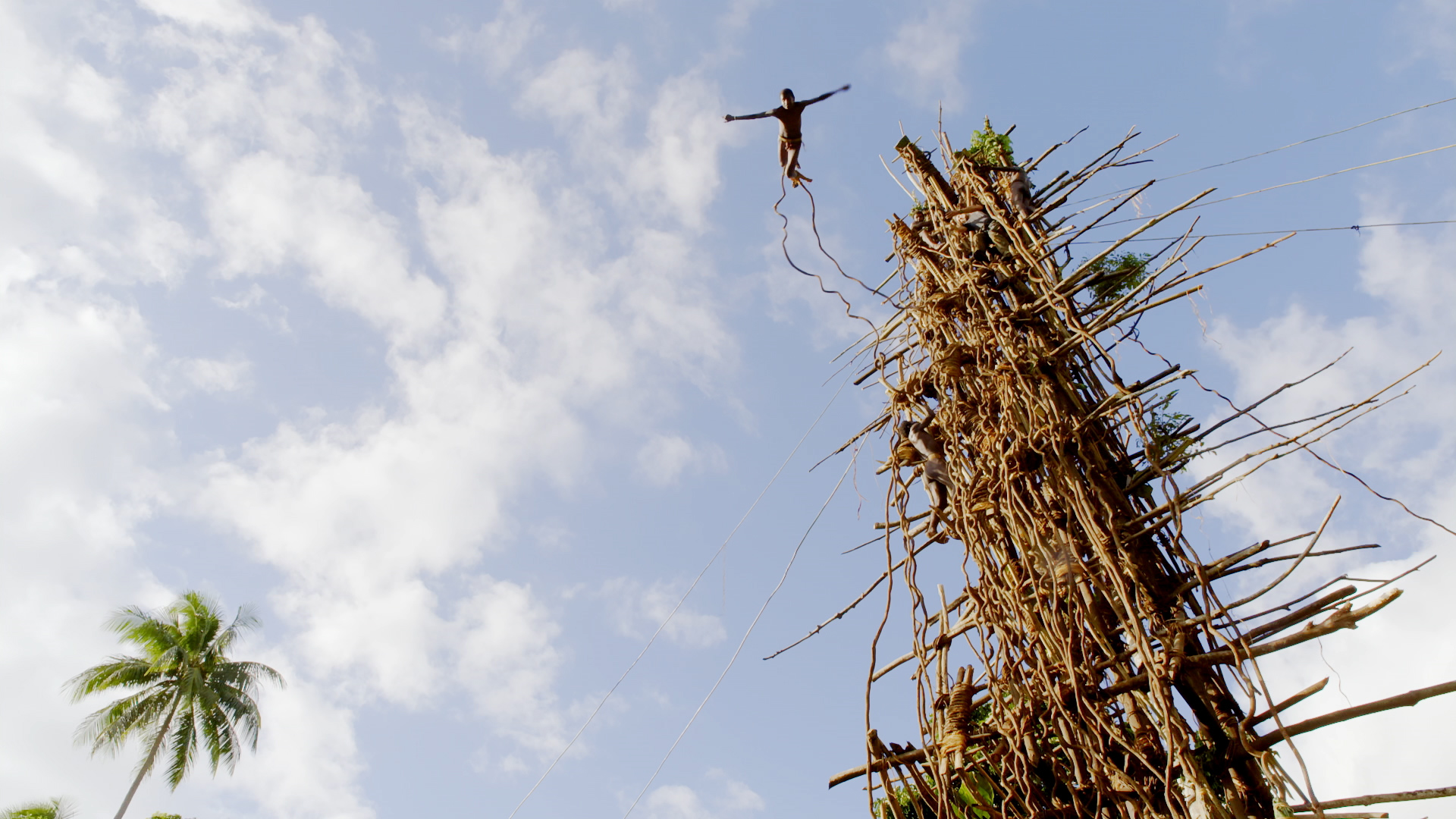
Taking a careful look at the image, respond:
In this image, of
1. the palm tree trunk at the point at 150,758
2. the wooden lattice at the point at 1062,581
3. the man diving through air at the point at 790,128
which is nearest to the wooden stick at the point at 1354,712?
the wooden lattice at the point at 1062,581

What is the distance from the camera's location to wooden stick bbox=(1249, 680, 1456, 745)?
62.9 inches

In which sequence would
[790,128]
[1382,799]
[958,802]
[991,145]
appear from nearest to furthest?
[1382,799] → [958,802] → [790,128] → [991,145]

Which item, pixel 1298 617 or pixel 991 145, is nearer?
pixel 1298 617

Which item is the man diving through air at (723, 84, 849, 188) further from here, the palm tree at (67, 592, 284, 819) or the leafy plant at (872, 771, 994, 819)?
the palm tree at (67, 592, 284, 819)

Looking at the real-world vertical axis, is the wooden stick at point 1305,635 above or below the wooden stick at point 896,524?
below

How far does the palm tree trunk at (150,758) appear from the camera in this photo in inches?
490

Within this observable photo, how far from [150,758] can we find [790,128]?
50.0 feet

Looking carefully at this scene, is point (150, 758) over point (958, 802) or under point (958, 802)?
over

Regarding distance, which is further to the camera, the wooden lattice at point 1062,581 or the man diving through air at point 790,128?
the man diving through air at point 790,128

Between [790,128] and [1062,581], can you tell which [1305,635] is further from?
[790,128]

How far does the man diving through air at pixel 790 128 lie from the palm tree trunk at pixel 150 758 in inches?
577

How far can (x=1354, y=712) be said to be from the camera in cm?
169

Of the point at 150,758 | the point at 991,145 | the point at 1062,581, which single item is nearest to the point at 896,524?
the point at 1062,581

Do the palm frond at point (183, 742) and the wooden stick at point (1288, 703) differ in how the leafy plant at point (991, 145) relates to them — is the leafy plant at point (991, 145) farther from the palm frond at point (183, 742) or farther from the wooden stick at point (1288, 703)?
the palm frond at point (183, 742)
